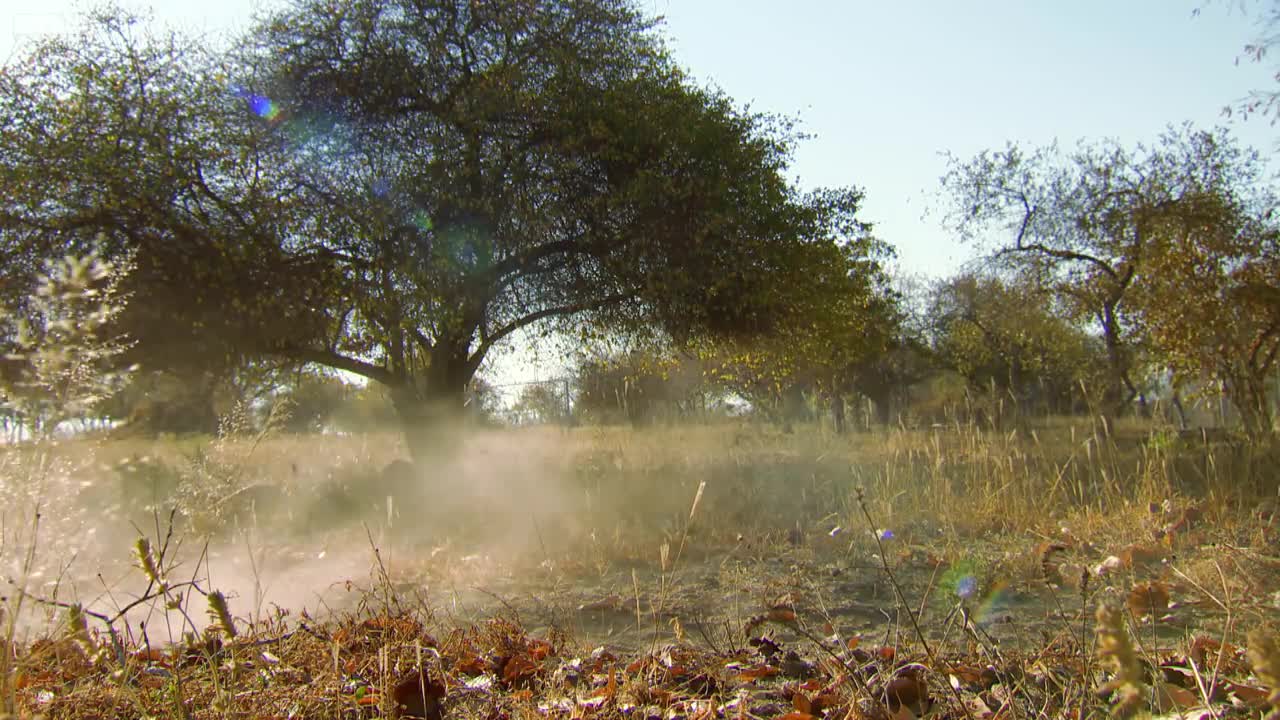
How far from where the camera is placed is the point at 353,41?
1068cm

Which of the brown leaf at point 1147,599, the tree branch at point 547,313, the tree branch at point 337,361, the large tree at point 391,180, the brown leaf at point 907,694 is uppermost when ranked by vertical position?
the large tree at point 391,180

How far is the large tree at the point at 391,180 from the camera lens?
32.3ft

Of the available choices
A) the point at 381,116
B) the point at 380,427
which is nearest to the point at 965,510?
the point at 381,116

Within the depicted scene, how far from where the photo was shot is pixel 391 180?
10172 mm

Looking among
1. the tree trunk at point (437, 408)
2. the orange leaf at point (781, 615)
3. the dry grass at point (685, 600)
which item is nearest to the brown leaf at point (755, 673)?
the dry grass at point (685, 600)

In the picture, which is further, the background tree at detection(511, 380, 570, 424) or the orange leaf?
the background tree at detection(511, 380, 570, 424)

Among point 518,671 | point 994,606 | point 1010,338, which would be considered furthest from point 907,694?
point 1010,338

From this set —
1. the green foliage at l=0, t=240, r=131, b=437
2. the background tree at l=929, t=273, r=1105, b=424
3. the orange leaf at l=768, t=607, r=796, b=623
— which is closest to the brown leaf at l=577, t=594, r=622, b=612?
the orange leaf at l=768, t=607, r=796, b=623

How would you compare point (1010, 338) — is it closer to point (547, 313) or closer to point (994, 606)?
point (547, 313)

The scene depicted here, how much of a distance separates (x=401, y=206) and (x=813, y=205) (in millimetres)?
5792

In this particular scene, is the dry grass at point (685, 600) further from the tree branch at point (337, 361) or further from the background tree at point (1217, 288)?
the background tree at point (1217, 288)

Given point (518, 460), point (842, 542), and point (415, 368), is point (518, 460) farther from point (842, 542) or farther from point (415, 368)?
point (842, 542)

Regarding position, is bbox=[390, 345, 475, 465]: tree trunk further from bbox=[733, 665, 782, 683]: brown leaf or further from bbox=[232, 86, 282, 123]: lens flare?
bbox=[733, 665, 782, 683]: brown leaf

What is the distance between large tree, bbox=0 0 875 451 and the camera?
9844mm
